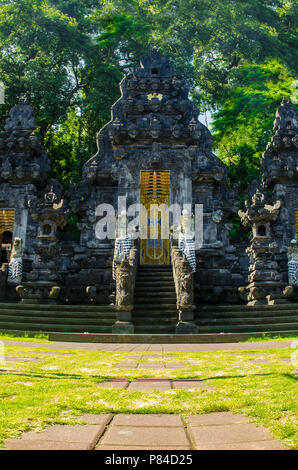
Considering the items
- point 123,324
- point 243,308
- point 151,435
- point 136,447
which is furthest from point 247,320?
point 136,447

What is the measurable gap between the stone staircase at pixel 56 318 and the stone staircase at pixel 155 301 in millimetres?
800

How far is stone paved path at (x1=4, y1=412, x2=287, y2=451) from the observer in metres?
1.93

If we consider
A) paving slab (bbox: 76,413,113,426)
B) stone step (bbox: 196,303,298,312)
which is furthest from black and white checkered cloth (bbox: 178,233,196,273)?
paving slab (bbox: 76,413,113,426)

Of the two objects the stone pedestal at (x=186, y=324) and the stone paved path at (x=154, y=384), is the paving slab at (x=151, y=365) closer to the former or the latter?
the stone paved path at (x=154, y=384)

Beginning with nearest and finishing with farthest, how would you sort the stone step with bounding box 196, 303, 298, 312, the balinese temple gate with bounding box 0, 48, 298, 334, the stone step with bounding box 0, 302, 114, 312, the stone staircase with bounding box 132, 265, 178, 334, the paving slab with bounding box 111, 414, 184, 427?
the paving slab with bounding box 111, 414, 184, 427
the stone staircase with bounding box 132, 265, 178, 334
the stone step with bounding box 0, 302, 114, 312
the stone step with bounding box 196, 303, 298, 312
the balinese temple gate with bounding box 0, 48, 298, 334

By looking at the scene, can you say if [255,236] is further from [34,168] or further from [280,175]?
[34,168]

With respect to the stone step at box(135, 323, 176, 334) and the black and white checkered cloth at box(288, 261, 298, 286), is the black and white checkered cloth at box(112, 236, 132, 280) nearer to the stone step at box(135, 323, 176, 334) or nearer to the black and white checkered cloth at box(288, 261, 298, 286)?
the stone step at box(135, 323, 176, 334)

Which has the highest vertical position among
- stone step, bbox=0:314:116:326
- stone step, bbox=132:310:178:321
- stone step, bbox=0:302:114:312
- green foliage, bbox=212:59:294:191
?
green foliage, bbox=212:59:294:191

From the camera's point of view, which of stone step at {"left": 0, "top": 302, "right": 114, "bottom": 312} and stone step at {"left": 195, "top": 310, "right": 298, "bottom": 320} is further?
stone step at {"left": 0, "top": 302, "right": 114, "bottom": 312}

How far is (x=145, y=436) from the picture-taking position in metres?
2.09

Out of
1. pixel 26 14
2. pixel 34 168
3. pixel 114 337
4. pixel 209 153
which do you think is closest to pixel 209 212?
pixel 209 153

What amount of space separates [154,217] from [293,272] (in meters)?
5.97

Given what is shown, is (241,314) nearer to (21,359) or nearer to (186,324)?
(186,324)

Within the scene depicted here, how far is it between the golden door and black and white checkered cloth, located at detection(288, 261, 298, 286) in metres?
4.79
